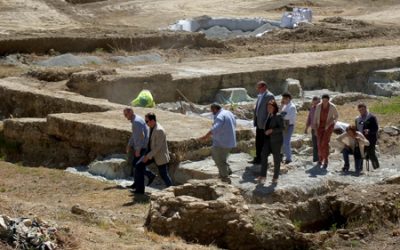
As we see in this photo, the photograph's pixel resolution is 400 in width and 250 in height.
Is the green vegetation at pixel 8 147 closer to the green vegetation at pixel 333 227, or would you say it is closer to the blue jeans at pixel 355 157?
the blue jeans at pixel 355 157

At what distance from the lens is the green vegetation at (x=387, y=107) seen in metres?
23.9

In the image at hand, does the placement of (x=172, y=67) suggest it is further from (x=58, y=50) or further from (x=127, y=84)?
(x=58, y=50)

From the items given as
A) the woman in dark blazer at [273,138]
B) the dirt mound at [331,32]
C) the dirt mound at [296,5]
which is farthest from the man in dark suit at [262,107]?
the dirt mound at [296,5]

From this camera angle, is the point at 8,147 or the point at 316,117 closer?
the point at 316,117

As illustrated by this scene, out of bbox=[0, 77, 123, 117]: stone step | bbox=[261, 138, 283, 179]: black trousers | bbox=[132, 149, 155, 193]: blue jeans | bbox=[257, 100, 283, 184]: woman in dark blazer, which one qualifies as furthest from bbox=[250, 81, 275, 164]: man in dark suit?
bbox=[0, 77, 123, 117]: stone step

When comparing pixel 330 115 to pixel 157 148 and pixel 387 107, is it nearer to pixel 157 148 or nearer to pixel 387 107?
pixel 157 148

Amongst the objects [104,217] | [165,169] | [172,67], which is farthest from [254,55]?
[104,217]

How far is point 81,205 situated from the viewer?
14492mm

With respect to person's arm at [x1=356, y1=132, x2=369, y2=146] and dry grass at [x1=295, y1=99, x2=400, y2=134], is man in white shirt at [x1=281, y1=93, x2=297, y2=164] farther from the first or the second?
dry grass at [x1=295, y1=99, x2=400, y2=134]

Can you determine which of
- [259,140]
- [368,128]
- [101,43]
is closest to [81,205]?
[259,140]

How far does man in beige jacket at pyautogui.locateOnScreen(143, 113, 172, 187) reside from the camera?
1509 centimetres

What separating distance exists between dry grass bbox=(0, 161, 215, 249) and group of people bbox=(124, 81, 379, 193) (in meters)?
0.74

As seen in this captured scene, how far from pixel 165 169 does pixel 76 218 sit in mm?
2872

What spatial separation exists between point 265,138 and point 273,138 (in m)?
0.19
